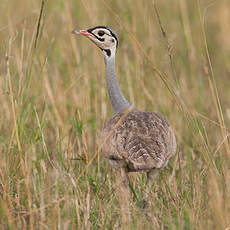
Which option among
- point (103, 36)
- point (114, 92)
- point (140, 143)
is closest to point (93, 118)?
point (114, 92)

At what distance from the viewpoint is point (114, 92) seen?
4.16 meters

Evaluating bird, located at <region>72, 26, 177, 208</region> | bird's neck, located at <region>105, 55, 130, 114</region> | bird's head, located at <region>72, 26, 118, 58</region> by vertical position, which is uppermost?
bird's head, located at <region>72, 26, 118, 58</region>

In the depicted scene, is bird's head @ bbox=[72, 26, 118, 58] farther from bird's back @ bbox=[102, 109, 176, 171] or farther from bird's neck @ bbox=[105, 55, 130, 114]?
bird's back @ bbox=[102, 109, 176, 171]

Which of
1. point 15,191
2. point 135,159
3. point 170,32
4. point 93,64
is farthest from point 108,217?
point 170,32

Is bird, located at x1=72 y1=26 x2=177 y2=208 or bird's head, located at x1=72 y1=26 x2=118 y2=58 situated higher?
bird's head, located at x1=72 y1=26 x2=118 y2=58

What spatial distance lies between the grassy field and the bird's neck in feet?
0.99

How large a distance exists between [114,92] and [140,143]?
0.83 metres

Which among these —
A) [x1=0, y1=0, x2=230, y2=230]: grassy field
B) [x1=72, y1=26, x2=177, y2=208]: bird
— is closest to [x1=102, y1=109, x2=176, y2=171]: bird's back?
[x1=72, y1=26, x2=177, y2=208]: bird

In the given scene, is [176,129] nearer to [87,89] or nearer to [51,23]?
[87,89]

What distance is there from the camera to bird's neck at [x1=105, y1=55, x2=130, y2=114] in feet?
13.5

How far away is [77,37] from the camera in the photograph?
6.09 m

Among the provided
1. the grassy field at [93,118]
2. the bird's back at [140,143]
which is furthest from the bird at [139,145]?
the grassy field at [93,118]

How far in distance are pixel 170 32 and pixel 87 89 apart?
2.42 meters

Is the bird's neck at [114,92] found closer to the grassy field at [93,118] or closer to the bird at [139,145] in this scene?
the bird at [139,145]
